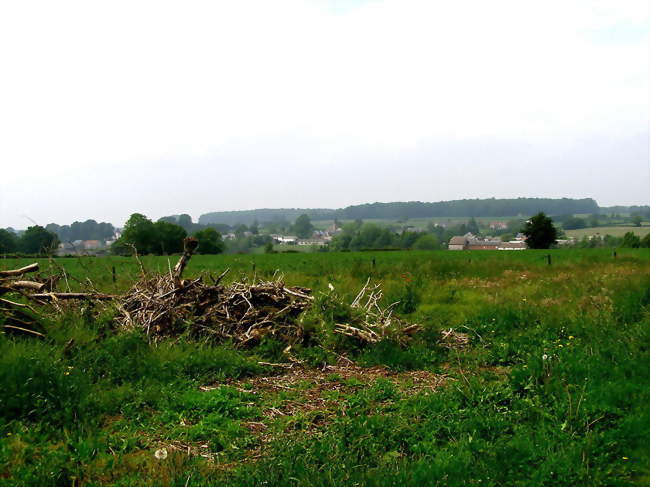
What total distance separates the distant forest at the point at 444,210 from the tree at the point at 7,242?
110314 mm

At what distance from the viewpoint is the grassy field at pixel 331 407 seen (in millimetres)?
3744

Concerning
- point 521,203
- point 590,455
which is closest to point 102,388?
point 590,455

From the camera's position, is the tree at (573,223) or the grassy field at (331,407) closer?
the grassy field at (331,407)

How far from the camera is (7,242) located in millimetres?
11180

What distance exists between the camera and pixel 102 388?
554cm

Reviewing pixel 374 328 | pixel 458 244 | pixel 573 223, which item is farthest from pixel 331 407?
pixel 573 223

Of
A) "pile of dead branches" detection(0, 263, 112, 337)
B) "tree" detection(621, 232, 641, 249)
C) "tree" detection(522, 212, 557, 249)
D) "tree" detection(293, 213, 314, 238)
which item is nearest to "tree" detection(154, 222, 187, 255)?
"tree" detection(522, 212, 557, 249)

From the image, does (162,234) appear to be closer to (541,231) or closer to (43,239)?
(541,231)

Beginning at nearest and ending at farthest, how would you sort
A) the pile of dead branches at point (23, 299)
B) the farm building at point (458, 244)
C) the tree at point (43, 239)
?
the pile of dead branches at point (23, 299) < the tree at point (43, 239) < the farm building at point (458, 244)

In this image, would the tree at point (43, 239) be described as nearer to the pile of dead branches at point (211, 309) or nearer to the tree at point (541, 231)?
Answer: the pile of dead branches at point (211, 309)

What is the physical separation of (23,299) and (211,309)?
3454mm

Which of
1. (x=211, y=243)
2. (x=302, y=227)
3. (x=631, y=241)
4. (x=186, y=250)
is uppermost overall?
(x=186, y=250)

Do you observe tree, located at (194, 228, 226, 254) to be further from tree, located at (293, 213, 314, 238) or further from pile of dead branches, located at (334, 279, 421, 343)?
pile of dead branches, located at (334, 279, 421, 343)

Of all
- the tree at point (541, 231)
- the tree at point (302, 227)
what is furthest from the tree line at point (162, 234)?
the tree at point (302, 227)
